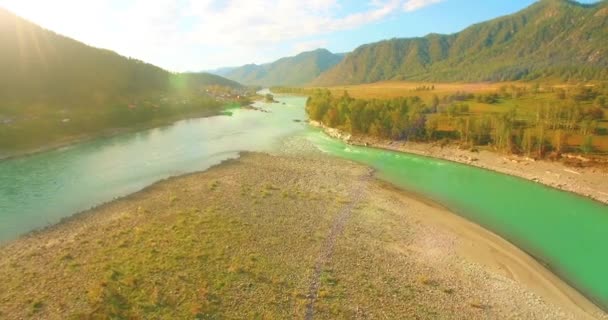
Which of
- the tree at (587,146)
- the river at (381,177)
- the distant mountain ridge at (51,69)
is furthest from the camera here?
the distant mountain ridge at (51,69)

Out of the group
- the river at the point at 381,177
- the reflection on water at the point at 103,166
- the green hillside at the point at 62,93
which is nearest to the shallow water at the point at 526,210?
the river at the point at 381,177

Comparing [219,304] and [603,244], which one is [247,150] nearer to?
[219,304]

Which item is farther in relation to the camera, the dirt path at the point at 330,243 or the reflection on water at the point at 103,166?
the reflection on water at the point at 103,166

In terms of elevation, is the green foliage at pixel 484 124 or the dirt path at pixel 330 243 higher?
the green foliage at pixel 484 124

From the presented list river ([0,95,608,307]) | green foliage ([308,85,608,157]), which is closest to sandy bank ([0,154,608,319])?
river ([0,95,608,307])

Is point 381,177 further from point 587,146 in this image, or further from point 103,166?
point 103,166

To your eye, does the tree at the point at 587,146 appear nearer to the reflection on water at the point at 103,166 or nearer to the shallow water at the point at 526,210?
the shallow water at the point at 526,210

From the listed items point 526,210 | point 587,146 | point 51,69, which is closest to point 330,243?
point 526,210
